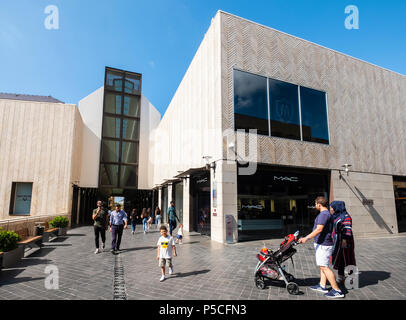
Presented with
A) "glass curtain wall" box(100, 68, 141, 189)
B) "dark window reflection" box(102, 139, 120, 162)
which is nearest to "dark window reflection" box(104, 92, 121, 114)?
"glass curtain wall" box(100, 68, 141, 189)

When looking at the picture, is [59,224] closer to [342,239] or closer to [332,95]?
[342,239]

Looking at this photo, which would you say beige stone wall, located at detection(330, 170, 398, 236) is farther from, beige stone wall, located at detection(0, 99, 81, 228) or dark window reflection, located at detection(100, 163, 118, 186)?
dark window reflection, located at detection(100, 163, 118, 186)

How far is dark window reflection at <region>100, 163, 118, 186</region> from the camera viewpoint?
83.7 ft

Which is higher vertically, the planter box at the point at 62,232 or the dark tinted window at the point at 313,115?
the dark tinted window at the point at 313,115

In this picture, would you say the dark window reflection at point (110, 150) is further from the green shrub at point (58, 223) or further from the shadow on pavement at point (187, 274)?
the shadow on pavement at point (187, 274)

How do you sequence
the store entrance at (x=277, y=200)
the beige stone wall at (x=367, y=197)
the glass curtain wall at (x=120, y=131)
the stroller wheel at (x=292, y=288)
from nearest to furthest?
the stroller wheel at (x=292, y=288) < the store entrance at (x=277, y=200) < the beige stone wall at (x=367, y=197) < the glass curtain wall at (x=120, y=131)

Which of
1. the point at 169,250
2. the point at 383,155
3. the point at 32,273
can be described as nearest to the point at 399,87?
the point at 383,155

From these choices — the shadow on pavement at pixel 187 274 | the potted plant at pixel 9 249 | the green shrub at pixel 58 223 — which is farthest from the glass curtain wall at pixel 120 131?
the shadow on pavement at pixel 187 274

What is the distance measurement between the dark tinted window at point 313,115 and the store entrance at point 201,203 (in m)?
5.93

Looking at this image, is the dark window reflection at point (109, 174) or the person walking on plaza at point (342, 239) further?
the dark window reflection at point (109, 174)

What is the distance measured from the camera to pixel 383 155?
1566cm

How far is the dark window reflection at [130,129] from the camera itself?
2685 centimetres

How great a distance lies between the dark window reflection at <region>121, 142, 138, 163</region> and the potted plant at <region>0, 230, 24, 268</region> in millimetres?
19462

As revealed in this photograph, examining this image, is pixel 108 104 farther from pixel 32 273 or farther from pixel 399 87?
pixel 399 87
